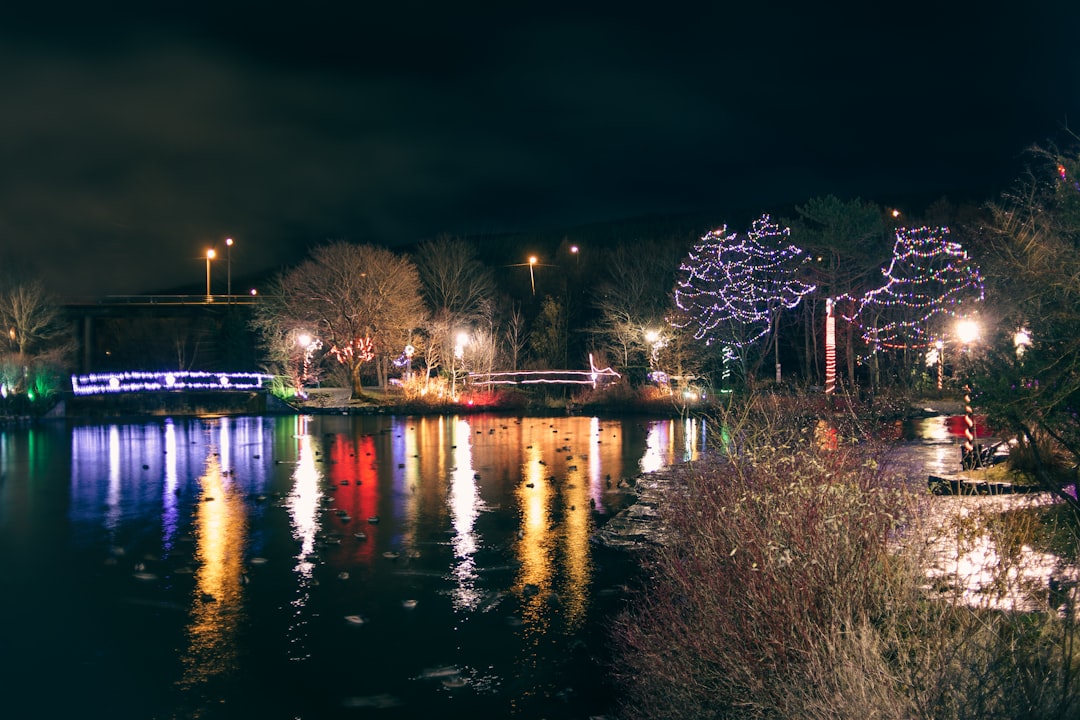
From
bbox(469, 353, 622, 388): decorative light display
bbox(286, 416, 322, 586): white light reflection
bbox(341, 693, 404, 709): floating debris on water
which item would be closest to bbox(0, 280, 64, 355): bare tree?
bbox(469, 353, 622, 388): decorative light display

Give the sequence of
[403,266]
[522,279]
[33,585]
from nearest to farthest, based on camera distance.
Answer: [33,585]
[403,266]
[522,279]

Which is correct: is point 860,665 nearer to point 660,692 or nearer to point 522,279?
point 660,692

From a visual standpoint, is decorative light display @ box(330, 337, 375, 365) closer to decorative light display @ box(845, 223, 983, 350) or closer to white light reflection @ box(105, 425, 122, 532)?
white light reflection @ box(105, 425, 122, 532)

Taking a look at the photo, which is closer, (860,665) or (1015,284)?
(860,665)

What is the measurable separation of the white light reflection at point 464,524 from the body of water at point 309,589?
48 mm

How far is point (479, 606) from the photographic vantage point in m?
10.5

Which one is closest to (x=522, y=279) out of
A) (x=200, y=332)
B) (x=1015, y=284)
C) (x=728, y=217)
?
(x=200, y=332)

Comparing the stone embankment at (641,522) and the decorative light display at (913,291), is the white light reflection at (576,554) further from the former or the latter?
the decorative light display at (913,291)

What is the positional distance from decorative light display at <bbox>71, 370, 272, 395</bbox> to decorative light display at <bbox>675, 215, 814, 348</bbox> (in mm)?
23749

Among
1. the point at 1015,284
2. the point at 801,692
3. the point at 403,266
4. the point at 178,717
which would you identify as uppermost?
the point at 403,266

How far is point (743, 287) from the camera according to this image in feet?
161

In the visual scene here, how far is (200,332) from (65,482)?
204 ft

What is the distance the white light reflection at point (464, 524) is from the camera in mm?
10953

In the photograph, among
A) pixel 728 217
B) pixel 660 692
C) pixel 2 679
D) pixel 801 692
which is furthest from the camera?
pixel 728 217
